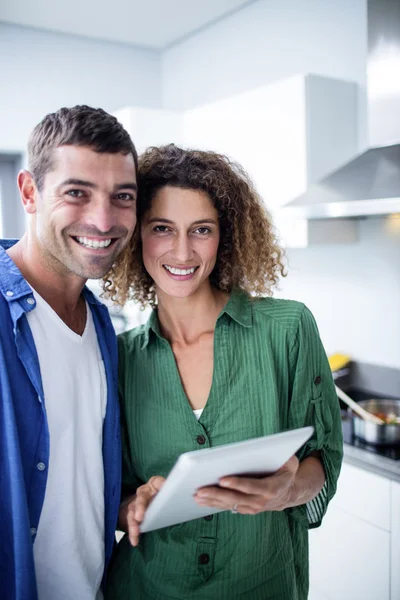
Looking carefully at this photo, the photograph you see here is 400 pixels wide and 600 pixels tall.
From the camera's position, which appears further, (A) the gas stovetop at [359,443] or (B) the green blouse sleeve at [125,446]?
(A) the gas stovetop at [359,443]

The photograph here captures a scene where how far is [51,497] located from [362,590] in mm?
1624

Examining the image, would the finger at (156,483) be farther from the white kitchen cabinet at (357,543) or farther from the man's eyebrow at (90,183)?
the white kitchen cabinet at (357,543)

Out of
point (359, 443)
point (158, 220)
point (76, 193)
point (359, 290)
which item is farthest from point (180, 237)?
point (359, 290)

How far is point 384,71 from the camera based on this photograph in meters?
2.12

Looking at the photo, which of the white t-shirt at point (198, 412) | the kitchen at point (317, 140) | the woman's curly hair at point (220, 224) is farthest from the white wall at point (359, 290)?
the white t-shirt at point (198, 412)

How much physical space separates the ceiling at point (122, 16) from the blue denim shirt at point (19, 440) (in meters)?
2.39

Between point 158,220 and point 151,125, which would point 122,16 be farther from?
point 158,220

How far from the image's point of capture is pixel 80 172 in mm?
1078

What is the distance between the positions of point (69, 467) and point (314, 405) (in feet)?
1.84

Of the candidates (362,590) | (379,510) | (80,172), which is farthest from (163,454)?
(362,590)

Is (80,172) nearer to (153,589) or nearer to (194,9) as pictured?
(153,589)

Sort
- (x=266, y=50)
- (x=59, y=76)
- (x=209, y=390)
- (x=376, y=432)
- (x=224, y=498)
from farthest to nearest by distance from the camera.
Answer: (x=59, y=76), (x=266, y=50), (x=376, y=432), (x=209, y=390), (x=224, y=498)

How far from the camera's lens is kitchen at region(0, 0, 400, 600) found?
217 centimetres

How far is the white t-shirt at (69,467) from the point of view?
1065 millimetres
